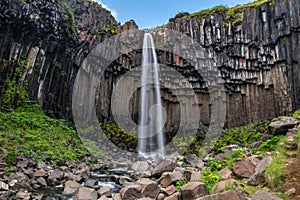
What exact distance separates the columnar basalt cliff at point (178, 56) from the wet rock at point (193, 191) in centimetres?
1463

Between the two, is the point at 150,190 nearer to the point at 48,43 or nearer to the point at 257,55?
the point at 48,43

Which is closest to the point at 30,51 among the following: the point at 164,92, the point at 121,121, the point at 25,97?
the point at 25,97

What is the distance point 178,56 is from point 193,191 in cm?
2075

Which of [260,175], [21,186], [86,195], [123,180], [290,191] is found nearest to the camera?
[290,191]

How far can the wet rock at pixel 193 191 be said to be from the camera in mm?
5164

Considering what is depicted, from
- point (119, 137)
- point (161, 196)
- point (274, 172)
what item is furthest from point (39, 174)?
point (119, 137)

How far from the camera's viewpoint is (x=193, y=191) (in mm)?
5176

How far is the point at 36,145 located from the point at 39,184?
4.79 meters

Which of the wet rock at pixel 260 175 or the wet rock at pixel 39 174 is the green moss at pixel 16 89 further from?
the wet rock at pixel 260 175

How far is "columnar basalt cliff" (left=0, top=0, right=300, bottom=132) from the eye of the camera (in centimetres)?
1769

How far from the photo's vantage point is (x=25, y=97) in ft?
57.1

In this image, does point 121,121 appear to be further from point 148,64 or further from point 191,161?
point 191,161

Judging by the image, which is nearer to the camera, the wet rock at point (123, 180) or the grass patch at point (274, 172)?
the grass patch at point (274, 172)

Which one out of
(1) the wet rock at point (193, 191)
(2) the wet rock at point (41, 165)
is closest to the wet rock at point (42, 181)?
(2) the wet rock at point (41, 165)
